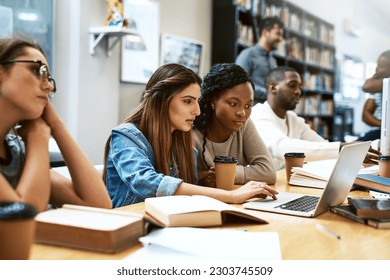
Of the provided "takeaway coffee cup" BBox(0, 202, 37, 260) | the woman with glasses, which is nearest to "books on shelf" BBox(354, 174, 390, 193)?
the woman with glasses

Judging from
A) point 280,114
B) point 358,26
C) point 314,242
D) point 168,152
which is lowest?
point 314,242

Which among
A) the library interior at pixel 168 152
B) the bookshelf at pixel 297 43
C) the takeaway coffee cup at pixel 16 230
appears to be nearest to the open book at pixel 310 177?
the library interior at pixel 168 152

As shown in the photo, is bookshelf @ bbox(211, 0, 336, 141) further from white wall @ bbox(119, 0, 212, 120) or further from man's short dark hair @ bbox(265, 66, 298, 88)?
man's short dark hair @ bbox(265, 66, 298, 88)

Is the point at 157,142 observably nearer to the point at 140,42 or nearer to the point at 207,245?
the point at 207,245

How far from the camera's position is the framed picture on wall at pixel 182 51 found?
412cm

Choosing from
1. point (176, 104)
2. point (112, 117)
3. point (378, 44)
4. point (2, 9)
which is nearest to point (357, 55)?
point (378, 44)

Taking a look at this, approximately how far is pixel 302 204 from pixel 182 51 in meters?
3.17

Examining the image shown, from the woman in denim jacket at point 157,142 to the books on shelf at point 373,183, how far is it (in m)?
0.42

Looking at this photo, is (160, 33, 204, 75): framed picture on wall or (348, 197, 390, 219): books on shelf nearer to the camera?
(348, 197, 390, 219): books on shelf

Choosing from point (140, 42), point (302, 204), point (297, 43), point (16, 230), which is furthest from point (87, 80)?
point (297, 43)

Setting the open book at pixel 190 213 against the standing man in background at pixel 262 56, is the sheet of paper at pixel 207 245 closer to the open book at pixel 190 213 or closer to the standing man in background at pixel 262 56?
the open book at pixel 190 213

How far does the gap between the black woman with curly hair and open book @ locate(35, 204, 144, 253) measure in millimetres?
929

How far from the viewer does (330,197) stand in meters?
1.25

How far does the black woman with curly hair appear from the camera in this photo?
1.89 m
